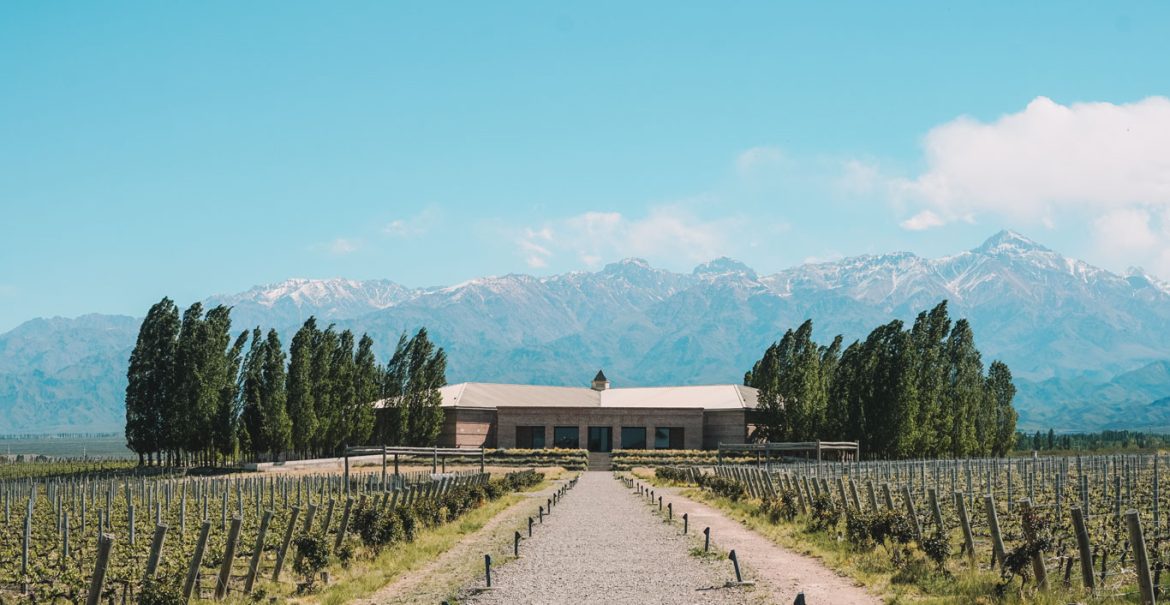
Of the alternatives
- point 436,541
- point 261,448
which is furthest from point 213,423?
point 436,541

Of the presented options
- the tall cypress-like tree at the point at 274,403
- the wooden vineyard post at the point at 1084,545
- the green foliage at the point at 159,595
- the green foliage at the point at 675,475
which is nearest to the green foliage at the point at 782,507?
the wooden vineyard post at the point at 1084,545

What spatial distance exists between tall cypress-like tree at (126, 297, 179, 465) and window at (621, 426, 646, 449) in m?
42.6

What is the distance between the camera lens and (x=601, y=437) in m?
101

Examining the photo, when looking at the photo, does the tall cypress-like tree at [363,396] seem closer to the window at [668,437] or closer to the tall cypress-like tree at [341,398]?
the tall cypress-like tree at [341,398]

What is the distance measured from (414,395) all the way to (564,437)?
18411 millimetres

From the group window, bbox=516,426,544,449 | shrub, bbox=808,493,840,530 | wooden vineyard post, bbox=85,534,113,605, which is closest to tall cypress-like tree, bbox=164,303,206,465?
window, bbox=516,426,544,449

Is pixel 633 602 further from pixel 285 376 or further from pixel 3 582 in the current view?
pixel 285 376

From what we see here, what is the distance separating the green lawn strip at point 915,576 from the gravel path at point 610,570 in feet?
8.73

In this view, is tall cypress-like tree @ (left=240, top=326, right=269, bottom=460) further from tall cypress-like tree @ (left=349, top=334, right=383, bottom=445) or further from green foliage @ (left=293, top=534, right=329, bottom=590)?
green foliage @ (left=293, top=534, right=329, bottom=590)

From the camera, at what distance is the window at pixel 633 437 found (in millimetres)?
100625

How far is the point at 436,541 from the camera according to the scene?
28453mm

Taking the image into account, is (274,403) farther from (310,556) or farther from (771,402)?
(310,556)

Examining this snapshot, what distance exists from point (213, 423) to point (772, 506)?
51.0 meters

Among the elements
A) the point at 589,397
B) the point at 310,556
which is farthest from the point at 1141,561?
the point at 589,397
